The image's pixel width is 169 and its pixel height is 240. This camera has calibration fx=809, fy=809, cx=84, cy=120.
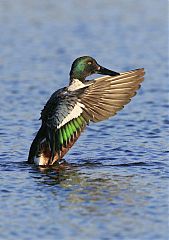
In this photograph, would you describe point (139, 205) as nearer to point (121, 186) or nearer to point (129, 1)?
point (121, 186)

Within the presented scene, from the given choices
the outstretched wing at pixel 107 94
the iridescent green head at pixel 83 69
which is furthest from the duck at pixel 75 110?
the iridescent green head at pixel 83 69

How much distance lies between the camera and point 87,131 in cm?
1145

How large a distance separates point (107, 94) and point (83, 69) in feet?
2.37

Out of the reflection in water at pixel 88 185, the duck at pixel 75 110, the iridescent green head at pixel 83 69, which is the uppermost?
the iridescent green head at pixel 83 69

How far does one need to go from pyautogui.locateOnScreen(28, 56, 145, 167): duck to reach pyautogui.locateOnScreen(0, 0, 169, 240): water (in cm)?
28

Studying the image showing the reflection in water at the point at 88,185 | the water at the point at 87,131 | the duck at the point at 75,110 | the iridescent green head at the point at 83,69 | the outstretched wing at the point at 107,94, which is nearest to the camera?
the water at the point at 87,131

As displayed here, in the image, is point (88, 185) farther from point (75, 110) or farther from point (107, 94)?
point (107, 94)

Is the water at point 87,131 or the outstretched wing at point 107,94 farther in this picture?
the outstretched wing at point 107,94

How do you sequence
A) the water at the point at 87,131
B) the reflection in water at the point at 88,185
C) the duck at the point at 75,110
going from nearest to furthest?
the water at the point at 87,131 < the reflection in water at the point at 88,185 < the duck at the point at 75,110

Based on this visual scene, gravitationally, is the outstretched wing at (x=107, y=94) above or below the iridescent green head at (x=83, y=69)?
below

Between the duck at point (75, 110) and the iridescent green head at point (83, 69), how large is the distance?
0.65ft

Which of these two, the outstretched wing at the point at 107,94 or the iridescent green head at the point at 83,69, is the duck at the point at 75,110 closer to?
the outstretched wing at the point at 107,94

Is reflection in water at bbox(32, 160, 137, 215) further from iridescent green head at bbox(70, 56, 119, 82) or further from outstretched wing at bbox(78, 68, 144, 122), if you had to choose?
iridescent green head at bbox(70, 56, 119, 82)

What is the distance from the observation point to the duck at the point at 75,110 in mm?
9234
